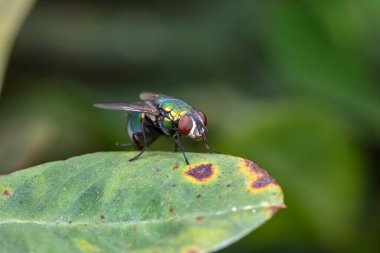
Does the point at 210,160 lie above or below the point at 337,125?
above

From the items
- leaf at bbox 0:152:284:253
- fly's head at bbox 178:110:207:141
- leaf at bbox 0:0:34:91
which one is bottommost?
fly's head at bbox 178:110:207:141

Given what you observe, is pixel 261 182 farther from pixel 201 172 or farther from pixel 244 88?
pixel 244 88

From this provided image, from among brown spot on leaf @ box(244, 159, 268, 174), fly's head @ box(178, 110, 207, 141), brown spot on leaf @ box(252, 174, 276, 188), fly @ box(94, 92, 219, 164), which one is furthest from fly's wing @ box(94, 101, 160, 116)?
brown spot on leaf @ box(252, 174, 276, 188)

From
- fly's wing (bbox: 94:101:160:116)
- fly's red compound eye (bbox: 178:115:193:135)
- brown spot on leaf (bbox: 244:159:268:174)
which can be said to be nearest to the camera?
brown spot on leaf (bbox: 244:159:268:174)

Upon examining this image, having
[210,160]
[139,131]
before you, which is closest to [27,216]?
[210,160]

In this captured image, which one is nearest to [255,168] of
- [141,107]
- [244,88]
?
[141,107]

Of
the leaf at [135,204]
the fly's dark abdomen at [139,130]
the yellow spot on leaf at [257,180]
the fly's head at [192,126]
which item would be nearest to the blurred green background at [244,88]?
the fly's dark abdomen at [139,130]

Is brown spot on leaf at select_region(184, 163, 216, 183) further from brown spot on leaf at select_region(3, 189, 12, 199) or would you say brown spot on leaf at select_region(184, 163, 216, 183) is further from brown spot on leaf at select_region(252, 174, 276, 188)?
brown spot on leaf at select_region(3, 189, 12, 199)

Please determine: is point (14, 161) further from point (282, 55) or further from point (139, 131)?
point (282, 55)

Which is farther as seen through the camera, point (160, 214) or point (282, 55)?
point (282, 55)
